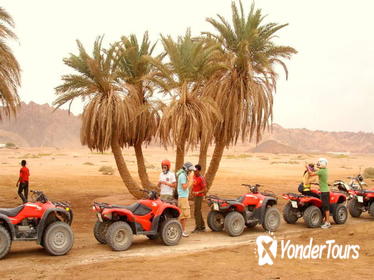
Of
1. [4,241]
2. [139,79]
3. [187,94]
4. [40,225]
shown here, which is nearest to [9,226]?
[4,241]

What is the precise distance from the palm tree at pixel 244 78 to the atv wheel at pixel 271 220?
477cm

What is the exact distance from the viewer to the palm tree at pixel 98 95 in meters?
15.5

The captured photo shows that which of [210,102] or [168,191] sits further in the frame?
[210,102]

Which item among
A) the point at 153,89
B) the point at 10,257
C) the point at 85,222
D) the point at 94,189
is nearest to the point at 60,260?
the point at 10,257

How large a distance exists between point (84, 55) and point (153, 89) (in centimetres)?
294

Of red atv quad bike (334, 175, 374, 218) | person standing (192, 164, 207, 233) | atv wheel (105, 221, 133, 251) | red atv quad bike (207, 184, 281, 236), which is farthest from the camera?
red atv quad bike (334, 175, 374, 218)

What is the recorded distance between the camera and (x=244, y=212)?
10859 mm

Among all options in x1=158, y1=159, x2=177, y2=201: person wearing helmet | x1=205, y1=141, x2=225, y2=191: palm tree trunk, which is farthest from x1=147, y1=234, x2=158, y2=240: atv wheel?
x1=205, y1=141, x2=225, y2=191: palm tree trunk

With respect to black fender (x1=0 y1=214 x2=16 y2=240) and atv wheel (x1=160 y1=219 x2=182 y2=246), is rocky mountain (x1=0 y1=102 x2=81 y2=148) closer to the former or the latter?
atv wheel (x1=160 y1=219 x2=182 y2=246)

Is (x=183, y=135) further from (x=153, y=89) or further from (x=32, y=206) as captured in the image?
(x=32, y=206)

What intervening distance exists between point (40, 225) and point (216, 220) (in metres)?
4.48

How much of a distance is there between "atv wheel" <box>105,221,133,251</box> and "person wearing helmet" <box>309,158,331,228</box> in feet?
17.7

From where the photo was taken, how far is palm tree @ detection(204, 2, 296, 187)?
51.1 feet

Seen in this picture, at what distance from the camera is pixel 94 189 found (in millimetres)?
22156
